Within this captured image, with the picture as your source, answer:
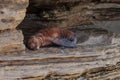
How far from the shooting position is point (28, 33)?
8977mm

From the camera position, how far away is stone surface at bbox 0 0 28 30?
723cm

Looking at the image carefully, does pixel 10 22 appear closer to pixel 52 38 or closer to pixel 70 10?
pixel 52 38

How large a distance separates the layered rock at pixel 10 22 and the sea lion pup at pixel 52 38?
0.53 m

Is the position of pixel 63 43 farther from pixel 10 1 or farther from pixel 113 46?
pixel 10 1

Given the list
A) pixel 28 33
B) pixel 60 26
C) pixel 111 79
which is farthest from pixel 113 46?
pixel 28 33

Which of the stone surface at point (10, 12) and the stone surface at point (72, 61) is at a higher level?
the stone surface at point (10, 12)

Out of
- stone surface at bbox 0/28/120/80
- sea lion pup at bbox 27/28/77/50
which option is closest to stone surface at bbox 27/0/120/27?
stone surface at bbox 0/28/120/80

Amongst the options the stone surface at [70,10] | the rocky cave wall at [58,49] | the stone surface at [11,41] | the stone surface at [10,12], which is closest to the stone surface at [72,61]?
the rocky cave wall at [58,49]

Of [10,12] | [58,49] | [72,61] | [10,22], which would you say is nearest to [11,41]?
[10,22]

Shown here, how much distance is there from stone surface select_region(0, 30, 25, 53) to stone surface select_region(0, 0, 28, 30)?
0.41 ft

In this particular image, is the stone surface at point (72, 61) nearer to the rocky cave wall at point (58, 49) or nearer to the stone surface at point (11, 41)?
the rocky cave wall at point (58, 49)

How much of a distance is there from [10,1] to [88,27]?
10.3 feet

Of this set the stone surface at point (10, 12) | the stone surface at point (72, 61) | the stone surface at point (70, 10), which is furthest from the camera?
the stone surface at point (70, 10)

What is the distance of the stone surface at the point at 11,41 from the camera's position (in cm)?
739
